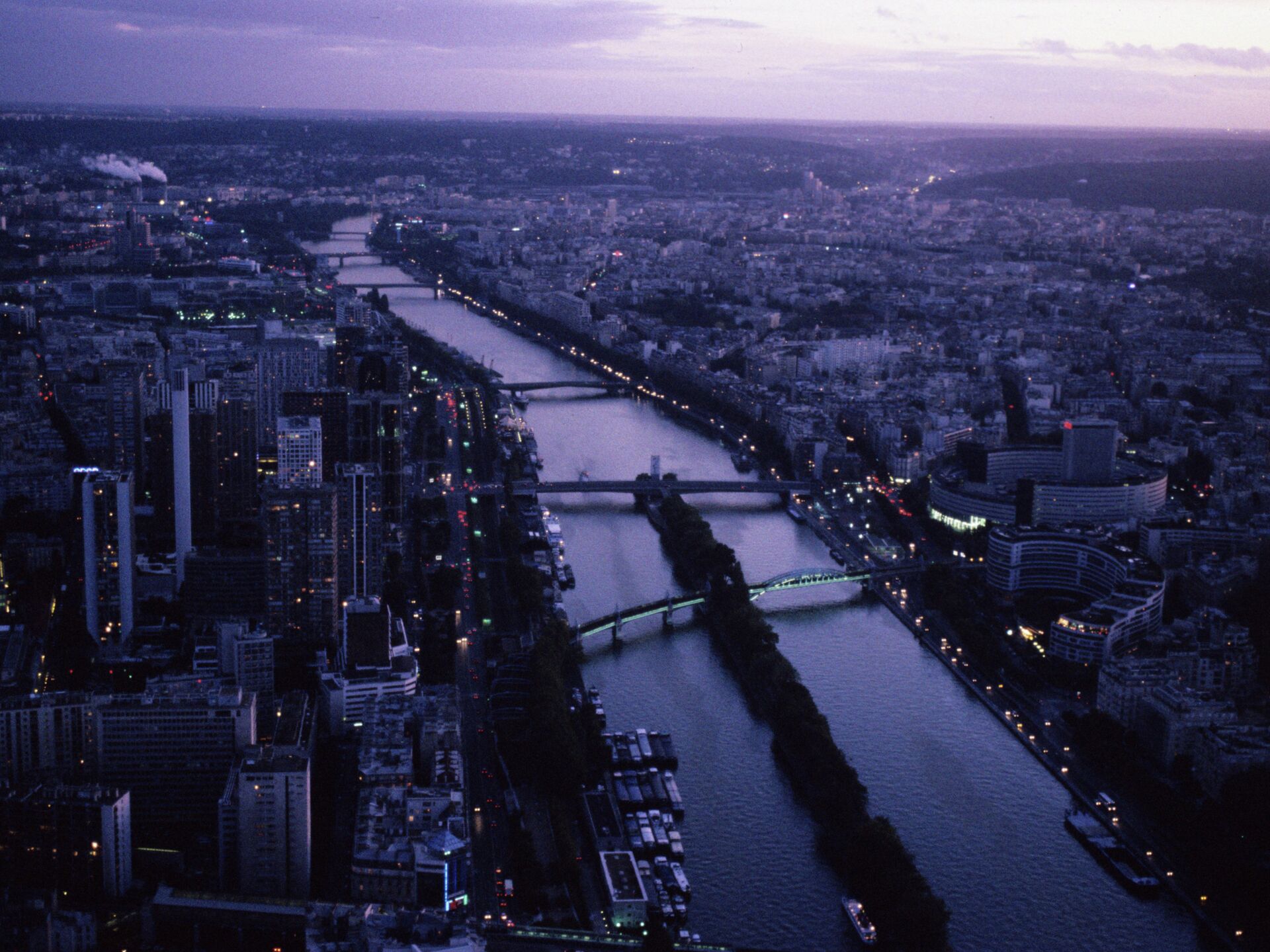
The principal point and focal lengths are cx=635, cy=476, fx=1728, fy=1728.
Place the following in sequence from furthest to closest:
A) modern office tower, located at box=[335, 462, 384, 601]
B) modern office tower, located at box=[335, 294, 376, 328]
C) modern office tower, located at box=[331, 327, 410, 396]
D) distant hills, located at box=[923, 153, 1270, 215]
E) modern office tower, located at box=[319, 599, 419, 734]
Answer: distant hills, located at box=[923, 153, 1270, 215]
modern office tower, located at box=[335, 294, 376, 328]
modern office tower, located at box=[331, 327, 410, 396]
modern office tower, located at box=[335, 462, 384, 601]
modern office tower, located at box=[319, 599, 419, 734]

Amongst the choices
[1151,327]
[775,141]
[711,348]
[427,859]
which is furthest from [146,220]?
[775,141]

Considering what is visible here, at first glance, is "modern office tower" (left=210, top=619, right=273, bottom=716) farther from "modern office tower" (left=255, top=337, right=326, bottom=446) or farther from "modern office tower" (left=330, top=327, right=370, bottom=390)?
"modern office tower" (left=330, top=327, right=370, bottom=390)

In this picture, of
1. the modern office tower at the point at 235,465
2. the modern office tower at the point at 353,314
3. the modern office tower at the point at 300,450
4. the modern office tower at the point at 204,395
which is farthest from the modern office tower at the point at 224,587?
the modern office tower at the point at 353,314

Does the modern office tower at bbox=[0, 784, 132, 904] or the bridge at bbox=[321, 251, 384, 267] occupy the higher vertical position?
the bridge at bbox=[321, 251, 384, 267]

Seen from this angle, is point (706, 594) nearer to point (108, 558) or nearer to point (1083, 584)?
point (1083, 584)

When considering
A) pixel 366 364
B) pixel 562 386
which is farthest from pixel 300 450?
pixel 562 386

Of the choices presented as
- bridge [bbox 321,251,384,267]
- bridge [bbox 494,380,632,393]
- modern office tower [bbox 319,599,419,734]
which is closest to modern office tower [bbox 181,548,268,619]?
modern office tower [bbox 319,599,419,734]

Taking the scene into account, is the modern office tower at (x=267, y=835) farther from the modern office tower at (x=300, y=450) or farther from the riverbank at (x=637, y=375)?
the riverbank at (x=637, y=375)
